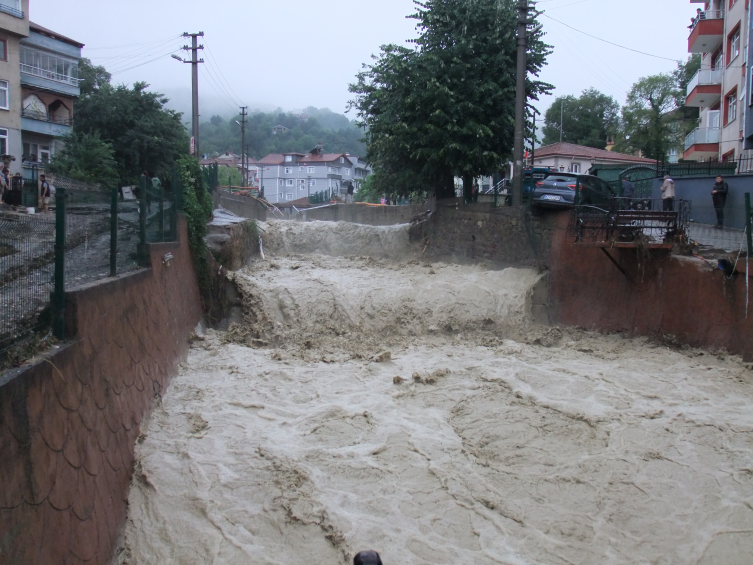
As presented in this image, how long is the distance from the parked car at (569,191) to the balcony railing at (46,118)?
26.9 meters

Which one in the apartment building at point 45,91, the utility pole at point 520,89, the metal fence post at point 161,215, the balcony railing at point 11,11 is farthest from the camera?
the apartment building at point 45,91

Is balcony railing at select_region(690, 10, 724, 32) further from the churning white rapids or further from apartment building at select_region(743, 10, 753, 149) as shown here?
the churning white rapids

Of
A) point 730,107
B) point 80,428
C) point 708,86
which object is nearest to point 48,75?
point 708,86

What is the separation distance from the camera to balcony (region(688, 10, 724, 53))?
1111 inches

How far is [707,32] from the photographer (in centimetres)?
2844

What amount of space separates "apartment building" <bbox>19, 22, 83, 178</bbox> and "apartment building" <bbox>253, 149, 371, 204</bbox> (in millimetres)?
55376

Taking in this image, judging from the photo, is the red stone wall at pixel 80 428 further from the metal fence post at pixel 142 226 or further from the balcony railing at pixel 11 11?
the balcony railing at pixel 11 11

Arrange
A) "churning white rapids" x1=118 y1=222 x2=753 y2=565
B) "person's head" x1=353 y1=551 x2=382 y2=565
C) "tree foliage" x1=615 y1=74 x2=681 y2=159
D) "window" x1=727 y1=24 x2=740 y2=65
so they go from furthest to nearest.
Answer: "tree foliage" x1=615 y1=74 x2=681 y2=159, "window" x1=727 y1=24 x2=740 y2=65, "churning white rapids" x1=118 y1=222 x2=753 y2=565, "person's head" x1=353 y1=551 x2=382 y2=565

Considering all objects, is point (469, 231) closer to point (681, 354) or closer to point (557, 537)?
point (681, 354)

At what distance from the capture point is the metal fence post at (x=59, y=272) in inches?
218

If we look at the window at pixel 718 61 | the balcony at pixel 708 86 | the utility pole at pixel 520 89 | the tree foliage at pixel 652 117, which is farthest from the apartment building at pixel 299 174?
the utility pole at pixel 520 89

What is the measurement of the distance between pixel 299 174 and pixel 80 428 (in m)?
90.3

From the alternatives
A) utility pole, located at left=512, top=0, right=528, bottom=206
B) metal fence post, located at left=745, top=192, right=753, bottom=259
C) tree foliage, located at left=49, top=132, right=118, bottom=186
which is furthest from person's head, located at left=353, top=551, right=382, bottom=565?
tree foliage, located at left=49, top=132, right=118, bottom=186

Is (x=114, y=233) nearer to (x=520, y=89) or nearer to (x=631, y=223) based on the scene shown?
(x=631, y=223)
